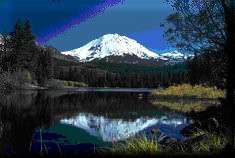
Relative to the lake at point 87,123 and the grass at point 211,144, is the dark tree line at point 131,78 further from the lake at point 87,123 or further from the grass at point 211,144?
the grass at point 211,144

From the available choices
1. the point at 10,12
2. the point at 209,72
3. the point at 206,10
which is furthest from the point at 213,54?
the point at 10,12

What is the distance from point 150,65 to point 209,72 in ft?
5.50

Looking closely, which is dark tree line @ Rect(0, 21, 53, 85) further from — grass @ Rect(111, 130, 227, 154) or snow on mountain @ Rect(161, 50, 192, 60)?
grass @ Rect(111, 130, 227, 154)

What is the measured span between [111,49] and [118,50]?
0.92ft

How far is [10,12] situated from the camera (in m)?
9.08

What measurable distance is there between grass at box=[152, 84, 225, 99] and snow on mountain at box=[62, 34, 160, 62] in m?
1.06

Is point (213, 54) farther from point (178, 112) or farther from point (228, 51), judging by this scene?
point (178, 112)

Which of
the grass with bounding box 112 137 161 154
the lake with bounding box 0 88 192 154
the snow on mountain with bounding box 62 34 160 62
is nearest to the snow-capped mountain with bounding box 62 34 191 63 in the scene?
the snow on mountain with bounding box 62 34 160 62

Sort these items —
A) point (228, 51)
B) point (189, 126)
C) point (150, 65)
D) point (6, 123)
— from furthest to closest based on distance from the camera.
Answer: point (189, 126) → point (6, 123) → point (150, 65) → point (228, 51)

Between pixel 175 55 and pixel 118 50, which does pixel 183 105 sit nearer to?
pixel 175 55

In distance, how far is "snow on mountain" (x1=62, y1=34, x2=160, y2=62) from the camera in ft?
33.8

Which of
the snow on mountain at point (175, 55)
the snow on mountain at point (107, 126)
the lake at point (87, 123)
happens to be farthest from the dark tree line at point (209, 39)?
the snow on mountain at point (107, 126)

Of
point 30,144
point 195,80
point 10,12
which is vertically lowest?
point 30,144

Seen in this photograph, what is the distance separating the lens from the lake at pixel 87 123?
36.7 feet
